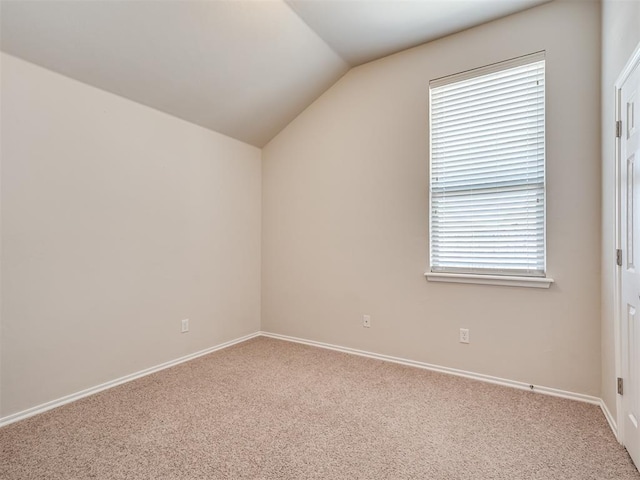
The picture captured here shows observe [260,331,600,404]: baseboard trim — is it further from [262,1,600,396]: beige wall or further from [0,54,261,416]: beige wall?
[0,54,261,416]: beige wall

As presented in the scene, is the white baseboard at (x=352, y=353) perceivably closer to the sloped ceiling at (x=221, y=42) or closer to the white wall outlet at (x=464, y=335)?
the white wall outlet at (x=464, y=335)

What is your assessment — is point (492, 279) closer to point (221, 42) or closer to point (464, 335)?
point (464, 335)

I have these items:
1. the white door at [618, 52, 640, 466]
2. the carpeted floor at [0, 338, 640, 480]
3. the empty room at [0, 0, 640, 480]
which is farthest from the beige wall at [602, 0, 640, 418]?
the carpeted floor at [0, 338, 640, 480]

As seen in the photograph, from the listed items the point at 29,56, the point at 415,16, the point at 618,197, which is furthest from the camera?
the point at 415,16

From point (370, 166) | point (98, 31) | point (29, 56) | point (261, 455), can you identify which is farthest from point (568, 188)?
point (29, 56)

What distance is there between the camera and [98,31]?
2166 mm

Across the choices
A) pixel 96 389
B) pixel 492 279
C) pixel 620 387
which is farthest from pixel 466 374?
pixel 96 389

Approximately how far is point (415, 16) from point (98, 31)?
228 centimetres

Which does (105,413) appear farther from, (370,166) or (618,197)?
(618,197)

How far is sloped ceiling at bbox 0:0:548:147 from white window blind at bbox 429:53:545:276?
0.53 meters

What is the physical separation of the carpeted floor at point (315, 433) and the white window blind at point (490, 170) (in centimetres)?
106

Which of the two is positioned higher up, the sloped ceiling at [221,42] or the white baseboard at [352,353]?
the sloped ceiling at [221,42]

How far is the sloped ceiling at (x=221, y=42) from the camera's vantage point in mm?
2092

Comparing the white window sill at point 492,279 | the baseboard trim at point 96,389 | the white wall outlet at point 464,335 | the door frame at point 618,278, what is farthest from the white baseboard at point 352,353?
the white window sill at point 492,279
